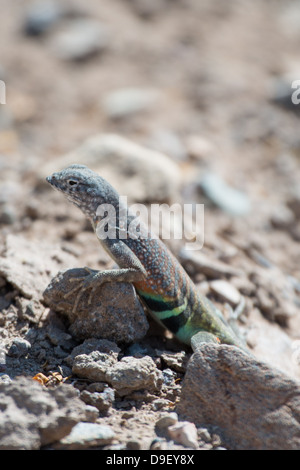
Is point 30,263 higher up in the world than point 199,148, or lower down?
lower down

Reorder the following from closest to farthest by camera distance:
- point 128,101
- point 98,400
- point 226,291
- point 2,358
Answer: point 98,400 → point 2,358 → point 226,291 → point 128,101

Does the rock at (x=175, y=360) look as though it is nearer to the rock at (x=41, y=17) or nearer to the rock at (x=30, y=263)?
the rock at (x=30, y=263)

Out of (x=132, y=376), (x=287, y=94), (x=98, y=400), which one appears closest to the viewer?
(x=98, y=400)

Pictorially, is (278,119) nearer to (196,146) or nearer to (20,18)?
(196,146)

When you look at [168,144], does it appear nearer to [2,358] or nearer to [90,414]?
[2,358]

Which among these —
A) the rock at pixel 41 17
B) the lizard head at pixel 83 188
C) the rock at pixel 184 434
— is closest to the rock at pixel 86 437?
the rock at pixel 184 434

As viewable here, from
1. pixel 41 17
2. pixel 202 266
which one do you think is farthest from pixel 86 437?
pixel 41 17

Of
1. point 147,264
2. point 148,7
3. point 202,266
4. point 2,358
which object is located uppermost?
point 148,7

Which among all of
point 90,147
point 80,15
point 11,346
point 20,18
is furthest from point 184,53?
point 11,346
